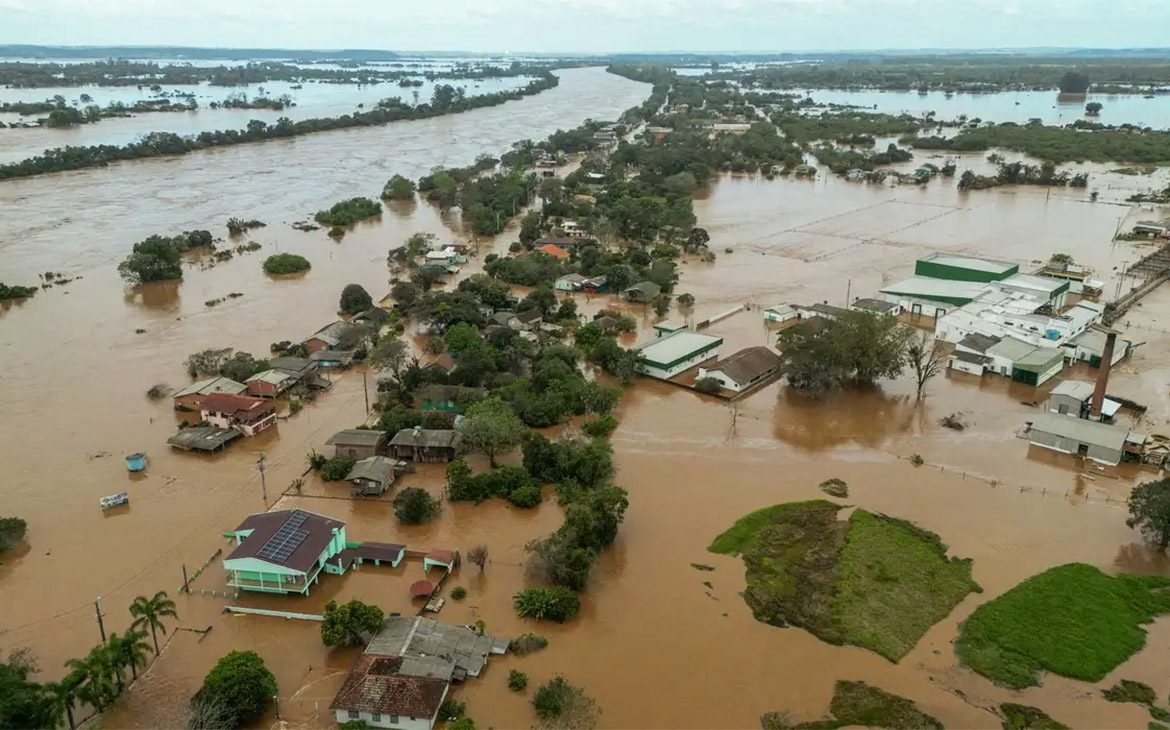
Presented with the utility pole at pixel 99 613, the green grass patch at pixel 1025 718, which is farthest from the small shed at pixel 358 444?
the green grass patch at pixel 1025 718

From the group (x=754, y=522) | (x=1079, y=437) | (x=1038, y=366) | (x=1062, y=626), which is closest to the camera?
(x=1062, y=626)

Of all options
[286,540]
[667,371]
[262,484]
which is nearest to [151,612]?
[286,540]

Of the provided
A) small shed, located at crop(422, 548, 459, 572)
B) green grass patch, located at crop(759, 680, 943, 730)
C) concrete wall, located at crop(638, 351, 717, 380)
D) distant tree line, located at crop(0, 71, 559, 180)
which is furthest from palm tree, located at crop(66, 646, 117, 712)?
distant tree line, located at crop(0, 71, 559, 180)

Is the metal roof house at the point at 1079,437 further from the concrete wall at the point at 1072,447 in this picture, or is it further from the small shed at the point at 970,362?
the small shed at the point at 970,362

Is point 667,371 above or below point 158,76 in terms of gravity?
below

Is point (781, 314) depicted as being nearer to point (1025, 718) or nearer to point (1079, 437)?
point (1079, 437)

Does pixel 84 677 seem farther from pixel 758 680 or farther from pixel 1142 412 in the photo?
pixel 1142 412
